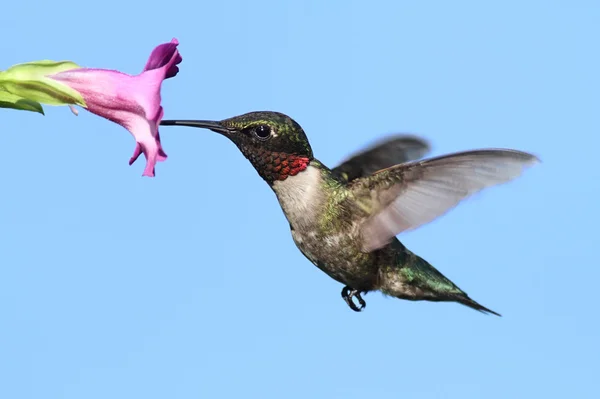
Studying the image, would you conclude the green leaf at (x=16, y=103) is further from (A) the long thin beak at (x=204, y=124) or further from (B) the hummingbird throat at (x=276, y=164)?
(B) the hummingbird throat at (x=276, y=164)

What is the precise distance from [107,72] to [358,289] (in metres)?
1.36

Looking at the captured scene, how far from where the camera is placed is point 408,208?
3.05 meters

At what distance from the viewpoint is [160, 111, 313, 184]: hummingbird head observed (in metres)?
3.03

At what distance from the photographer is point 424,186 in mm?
3031

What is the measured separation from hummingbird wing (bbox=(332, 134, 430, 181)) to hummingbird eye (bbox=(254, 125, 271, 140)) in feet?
2.07

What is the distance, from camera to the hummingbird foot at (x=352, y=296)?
11.0ft

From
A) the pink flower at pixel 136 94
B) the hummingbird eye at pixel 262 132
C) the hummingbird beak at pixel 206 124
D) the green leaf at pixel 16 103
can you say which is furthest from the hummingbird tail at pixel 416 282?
the green leaf at pixel 16 103

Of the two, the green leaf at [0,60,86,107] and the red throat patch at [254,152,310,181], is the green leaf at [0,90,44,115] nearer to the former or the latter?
the green leaf at [0,60,86,107]

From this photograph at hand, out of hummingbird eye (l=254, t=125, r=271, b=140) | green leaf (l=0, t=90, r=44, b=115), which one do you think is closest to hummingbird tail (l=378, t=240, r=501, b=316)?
hummingbird eye (l=254, t=125, r=271, b=140)

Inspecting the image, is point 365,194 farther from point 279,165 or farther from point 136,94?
point 136,94

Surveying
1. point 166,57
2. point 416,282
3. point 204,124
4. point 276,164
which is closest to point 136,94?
point 166,57

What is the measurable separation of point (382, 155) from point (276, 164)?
668mm

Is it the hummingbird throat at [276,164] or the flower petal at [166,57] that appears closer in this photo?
the flower petal at [166,57]

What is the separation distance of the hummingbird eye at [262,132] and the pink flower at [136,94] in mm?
594
